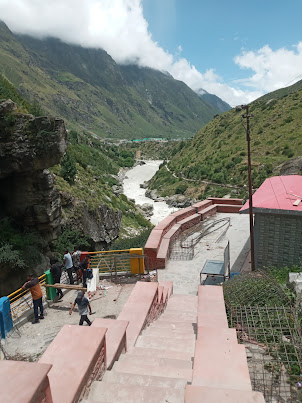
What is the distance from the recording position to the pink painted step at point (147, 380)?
3.89m

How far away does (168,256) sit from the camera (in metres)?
12.8

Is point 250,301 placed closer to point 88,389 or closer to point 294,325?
point 294,325

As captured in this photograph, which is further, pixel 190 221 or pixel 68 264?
pixel 190 221

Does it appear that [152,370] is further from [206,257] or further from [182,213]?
[182,213]

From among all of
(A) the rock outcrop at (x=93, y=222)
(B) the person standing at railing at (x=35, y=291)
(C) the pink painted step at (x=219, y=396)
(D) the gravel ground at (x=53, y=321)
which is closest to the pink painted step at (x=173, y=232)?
(D) the gravel ground at (x=53, y=321)

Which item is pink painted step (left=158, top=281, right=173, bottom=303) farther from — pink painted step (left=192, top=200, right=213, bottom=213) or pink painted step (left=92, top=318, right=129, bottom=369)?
pink painted step (left=192, top=200, right=213, bottom=213)

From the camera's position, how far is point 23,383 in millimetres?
2697

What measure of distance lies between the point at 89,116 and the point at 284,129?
15306 centimetres

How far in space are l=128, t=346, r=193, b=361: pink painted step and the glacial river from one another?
36.5 metres

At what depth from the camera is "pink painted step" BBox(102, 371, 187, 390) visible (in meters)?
3.89

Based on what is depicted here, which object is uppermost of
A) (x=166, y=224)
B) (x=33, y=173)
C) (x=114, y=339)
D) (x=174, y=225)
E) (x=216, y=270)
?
(x=33, y=173)

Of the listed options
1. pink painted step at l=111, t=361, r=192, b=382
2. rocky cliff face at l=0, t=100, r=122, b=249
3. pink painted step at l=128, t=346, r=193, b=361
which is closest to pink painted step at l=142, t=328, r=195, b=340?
pink painted step at l=128, t=346, r=193, b=361

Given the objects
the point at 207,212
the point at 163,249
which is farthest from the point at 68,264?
the point at 207,212

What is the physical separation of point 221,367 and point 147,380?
94cm
